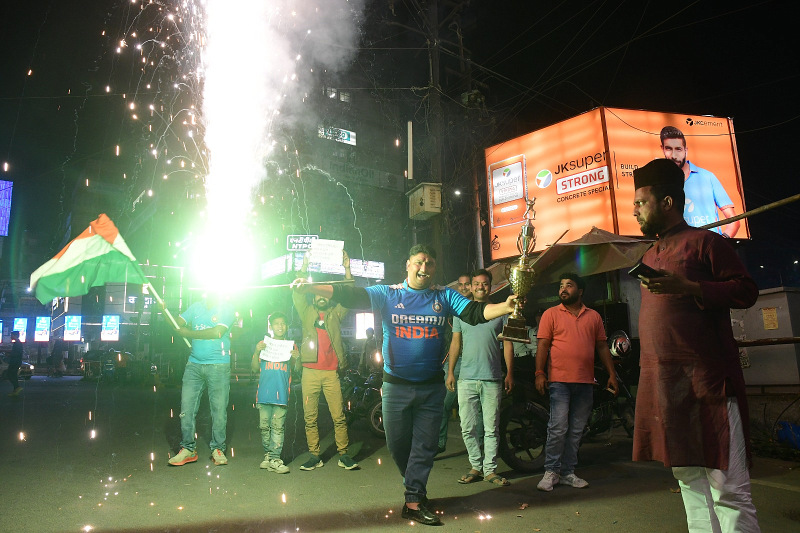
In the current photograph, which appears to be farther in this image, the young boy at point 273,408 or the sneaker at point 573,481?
the young boy at point 273,408

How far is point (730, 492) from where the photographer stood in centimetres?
230

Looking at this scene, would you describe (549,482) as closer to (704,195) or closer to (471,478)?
(471,478)

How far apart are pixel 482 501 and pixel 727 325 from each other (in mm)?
2953

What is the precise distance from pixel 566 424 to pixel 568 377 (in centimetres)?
47

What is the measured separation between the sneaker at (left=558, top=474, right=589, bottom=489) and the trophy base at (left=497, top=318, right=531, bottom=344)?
7.55ft

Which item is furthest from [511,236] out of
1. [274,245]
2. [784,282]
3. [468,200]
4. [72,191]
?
[72,191]

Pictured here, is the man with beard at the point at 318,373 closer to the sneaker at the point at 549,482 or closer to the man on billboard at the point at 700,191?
the sneaker at the point at 549,482

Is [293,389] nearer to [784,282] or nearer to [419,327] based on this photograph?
[419,327]

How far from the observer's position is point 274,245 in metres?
26.5

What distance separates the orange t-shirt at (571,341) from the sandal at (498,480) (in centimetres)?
115

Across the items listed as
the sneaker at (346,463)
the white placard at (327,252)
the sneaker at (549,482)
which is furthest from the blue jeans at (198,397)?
the sneaker at (549,482)

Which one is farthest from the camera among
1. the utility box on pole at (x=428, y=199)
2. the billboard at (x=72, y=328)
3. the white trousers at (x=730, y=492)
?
the billboard at (x=72, y=328)

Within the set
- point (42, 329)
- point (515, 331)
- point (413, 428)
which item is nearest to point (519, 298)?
point (515, 331)

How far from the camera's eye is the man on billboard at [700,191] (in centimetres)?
1286
